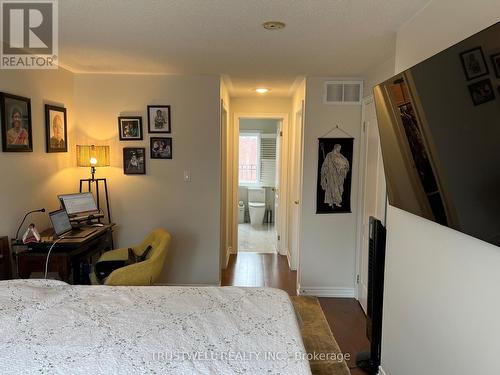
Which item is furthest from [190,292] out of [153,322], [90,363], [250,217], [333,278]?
[250,217]

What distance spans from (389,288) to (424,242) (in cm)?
63

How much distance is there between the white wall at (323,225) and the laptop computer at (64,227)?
2.19 metres

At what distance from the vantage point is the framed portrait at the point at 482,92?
1113mm

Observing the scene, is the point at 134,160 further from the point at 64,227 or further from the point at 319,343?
the point at 319,343

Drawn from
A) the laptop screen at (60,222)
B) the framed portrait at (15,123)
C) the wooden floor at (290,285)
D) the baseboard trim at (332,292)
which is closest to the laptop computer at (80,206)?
the laptop screen at (60,222)

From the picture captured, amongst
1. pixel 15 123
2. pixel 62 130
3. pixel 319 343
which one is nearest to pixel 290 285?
pixel 319 343

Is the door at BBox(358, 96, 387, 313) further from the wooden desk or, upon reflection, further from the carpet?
the wooden desk

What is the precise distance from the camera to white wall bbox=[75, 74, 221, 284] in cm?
383

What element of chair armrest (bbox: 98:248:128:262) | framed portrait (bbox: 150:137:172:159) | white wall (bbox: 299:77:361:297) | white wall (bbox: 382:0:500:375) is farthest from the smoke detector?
chair armrest (bbox: 98:248:128:262)

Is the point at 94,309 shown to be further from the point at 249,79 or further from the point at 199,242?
the point at 249,79

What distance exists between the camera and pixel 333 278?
13.2 feet

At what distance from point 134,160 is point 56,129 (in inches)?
31.0

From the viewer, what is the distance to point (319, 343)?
3002 mm

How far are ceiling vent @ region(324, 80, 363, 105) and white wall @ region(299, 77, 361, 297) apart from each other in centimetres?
5
